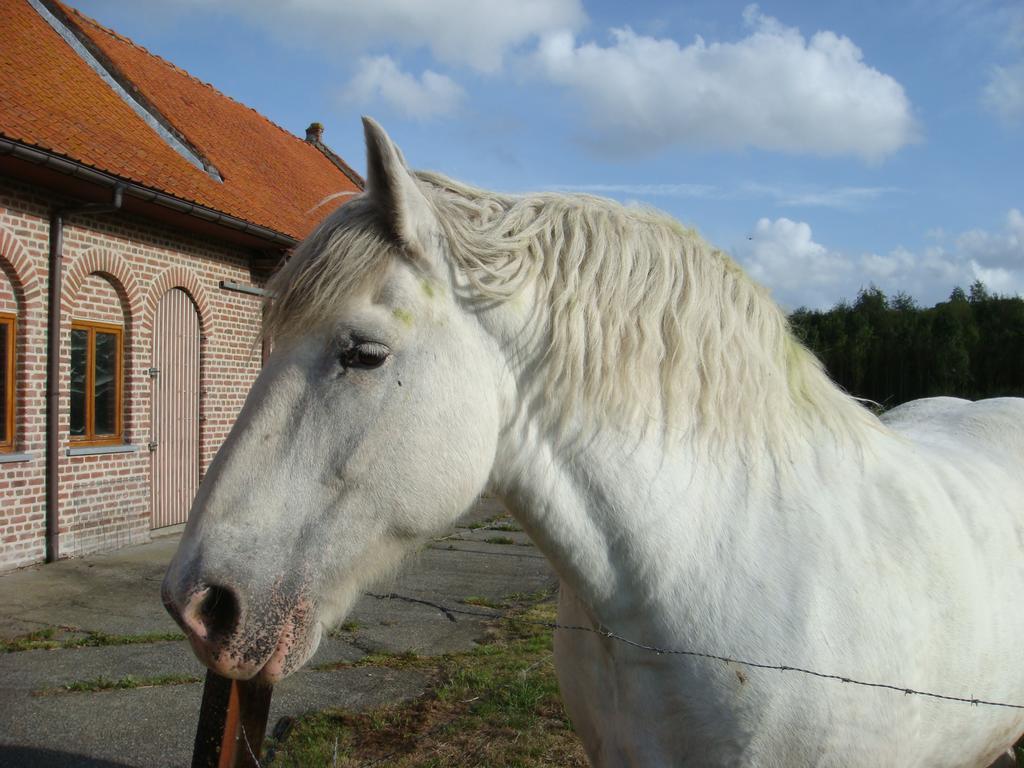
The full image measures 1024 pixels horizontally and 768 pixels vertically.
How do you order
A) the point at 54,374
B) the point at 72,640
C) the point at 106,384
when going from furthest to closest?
the point at 106,384 → the point at 54,374 → the point at 72,640

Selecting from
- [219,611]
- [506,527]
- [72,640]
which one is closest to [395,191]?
[219,611]

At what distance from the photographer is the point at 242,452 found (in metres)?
1.58

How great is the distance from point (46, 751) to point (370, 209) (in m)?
3.74

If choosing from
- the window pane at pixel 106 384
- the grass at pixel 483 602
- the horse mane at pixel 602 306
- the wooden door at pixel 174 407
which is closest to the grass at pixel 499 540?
the grass at pixel 483 602

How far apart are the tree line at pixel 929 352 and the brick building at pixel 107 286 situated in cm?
1870

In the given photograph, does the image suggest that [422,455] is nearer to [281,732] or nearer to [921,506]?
[921,506]

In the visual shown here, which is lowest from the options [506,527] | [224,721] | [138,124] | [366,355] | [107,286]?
[506,527]

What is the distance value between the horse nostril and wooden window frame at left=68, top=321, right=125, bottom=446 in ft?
26.0

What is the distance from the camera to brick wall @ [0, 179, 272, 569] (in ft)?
24.8

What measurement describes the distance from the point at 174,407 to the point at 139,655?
5.13m

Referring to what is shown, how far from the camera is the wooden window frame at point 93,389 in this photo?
8531 mm

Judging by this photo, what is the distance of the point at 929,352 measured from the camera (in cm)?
2427

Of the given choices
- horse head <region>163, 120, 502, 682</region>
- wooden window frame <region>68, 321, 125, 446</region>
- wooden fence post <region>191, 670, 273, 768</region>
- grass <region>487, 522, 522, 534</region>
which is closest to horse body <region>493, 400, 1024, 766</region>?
horse head <region>163, 120, 502, 682</region>

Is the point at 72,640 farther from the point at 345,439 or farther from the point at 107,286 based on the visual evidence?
the point at 345,439
